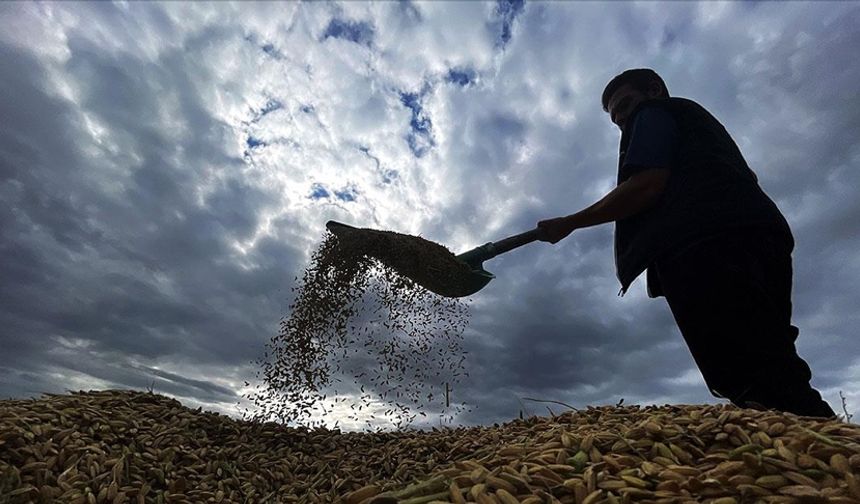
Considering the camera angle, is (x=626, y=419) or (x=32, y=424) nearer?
(x=626, y=419)

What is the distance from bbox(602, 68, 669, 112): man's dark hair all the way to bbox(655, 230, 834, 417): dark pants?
143cm

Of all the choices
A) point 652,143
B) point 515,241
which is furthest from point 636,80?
point 515,241

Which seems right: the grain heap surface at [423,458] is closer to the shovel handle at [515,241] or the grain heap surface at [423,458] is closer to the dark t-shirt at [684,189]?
the dark t-shirt at [684,189]

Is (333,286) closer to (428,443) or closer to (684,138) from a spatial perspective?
(428,443)

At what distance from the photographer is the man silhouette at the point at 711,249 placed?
3.07 m

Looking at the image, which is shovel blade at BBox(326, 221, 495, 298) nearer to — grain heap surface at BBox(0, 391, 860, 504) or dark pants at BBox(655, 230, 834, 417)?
grain heap surface at BBox(0, 391, 860, 504)

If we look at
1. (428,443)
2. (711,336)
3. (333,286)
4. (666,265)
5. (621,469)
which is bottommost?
(621,469)

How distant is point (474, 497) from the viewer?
2066 mm

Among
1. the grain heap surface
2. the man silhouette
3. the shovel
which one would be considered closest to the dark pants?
the man silhouette

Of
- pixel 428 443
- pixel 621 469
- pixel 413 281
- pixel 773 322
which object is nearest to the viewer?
pixel 621 469

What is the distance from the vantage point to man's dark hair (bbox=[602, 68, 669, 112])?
13.6 feet

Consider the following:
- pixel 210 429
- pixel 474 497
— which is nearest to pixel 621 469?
pixel 474 497

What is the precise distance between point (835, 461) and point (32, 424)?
4.47 metres

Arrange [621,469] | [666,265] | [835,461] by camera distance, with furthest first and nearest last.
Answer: [666,265]
[621,469]
[835,461]
